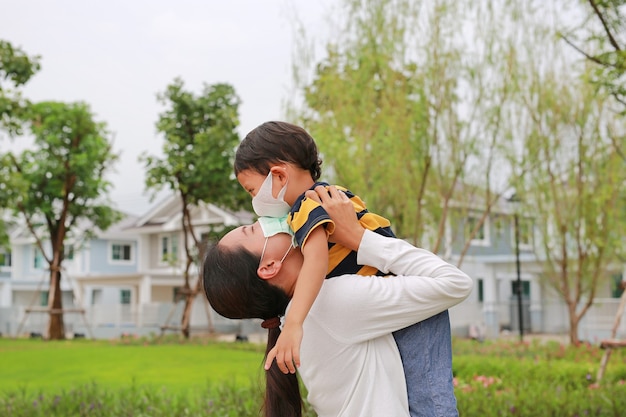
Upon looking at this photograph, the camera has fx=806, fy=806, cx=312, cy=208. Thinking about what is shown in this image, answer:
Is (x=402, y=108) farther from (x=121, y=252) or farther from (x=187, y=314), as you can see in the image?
(x=121, y=252)

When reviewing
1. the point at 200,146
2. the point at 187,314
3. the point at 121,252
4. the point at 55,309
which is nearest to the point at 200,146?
the point at 200,146

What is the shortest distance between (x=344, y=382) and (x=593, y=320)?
24286mm

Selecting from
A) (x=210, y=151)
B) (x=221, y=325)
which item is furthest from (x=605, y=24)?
(x=221, y=325)

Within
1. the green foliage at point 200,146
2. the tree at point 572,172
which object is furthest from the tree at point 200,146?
the tree at point 572,172

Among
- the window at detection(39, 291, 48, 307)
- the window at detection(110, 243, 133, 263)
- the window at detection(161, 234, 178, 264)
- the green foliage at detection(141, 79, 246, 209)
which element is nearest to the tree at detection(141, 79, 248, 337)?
the green foliage at detection(141, 79, 246, 209)

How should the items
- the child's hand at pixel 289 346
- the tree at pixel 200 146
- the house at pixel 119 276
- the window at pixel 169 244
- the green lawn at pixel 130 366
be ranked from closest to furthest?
1. the child's hand at pixel 289 346
2. the green lawn at pixel 130 366
3. the tree at pixel 200 146
4. the house at pixel 119 276
5. the window at pixel 169 244

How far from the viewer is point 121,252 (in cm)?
3953

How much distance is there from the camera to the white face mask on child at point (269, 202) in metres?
2.10

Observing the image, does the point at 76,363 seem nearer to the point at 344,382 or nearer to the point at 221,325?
the point at 344,382

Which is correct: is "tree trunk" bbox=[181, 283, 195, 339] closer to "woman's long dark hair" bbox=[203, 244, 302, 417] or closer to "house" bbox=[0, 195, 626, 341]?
"house" bbox=[0, 195, 626, 341]

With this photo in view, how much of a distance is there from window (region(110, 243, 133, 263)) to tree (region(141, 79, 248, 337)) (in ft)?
62.1

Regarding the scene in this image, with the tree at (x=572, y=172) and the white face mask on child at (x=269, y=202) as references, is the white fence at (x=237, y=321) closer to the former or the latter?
the tree at (x=572, y=172)

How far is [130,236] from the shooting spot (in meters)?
39.5

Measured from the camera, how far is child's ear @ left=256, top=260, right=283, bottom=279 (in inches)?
78.0
